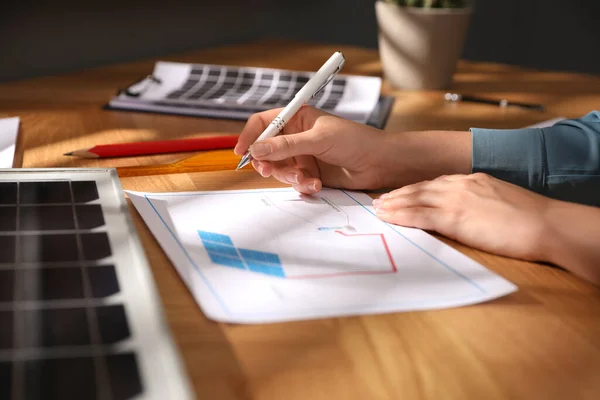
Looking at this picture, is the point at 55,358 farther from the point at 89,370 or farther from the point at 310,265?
the point at 310,265

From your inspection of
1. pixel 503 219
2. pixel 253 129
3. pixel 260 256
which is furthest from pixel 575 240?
pixel 253 129

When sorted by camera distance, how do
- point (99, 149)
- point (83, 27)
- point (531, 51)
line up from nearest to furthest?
point (99, 149) → point (83, 27) → point (531, 51)

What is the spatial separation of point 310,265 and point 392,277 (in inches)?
2.8

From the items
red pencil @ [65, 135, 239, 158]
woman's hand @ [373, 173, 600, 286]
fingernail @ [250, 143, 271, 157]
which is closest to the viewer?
woman's hand @ [373, 173, 600, 286]

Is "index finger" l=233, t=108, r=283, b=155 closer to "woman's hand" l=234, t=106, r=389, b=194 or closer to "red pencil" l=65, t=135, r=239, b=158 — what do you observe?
"woman's hand" l=234, t=106, r=389, b=194

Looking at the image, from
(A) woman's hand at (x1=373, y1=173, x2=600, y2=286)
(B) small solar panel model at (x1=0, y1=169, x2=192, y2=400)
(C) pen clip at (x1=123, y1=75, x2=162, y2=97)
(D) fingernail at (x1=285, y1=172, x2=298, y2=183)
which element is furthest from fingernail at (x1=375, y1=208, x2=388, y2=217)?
(C) pen clip at (x1=123, y1=75, x2=162, y2=97)

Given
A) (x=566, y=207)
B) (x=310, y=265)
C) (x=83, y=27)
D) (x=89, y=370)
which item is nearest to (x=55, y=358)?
(x=89, y=370)

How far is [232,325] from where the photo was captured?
19.7 inches

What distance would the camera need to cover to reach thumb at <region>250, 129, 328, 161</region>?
2.47ft

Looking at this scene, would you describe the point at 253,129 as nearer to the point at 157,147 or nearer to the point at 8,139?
the point at 157,147

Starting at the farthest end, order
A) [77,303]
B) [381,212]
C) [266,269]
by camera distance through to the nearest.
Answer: [381,212] < [266,269] < [77,303]

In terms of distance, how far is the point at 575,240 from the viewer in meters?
0.63

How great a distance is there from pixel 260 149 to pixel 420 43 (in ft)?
2.25

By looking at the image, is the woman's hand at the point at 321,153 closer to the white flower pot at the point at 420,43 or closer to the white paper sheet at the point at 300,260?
the white paper sheet at the point at 300,260
